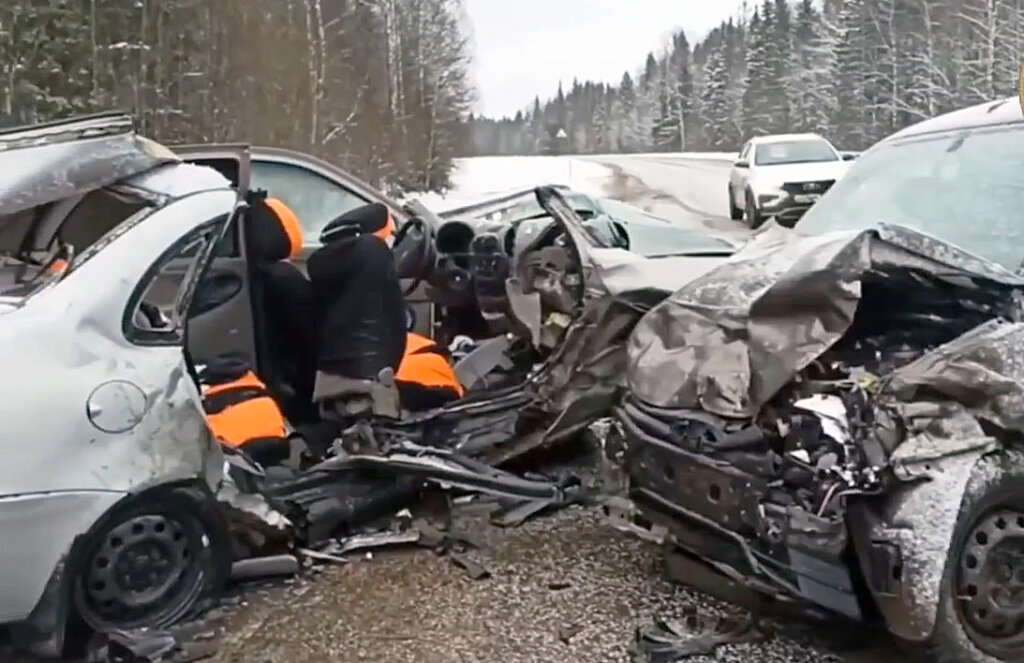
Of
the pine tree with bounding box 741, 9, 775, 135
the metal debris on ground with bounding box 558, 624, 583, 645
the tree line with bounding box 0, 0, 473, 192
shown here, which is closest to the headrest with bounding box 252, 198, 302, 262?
the metal debris on ground with bounding box 558, 624, 583, 645

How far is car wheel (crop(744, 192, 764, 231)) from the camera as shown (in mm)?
21984

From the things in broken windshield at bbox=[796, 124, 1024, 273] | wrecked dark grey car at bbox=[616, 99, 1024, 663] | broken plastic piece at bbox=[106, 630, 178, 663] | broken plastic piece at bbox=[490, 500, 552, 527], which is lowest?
broken plastic piece at bbox=[490, 500, 552, 527]

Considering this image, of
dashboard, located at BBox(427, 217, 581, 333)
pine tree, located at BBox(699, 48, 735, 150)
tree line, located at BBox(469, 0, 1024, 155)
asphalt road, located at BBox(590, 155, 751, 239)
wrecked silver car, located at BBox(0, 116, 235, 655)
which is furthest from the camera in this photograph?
pine tree, located at BBox(699, 48, 735, 150)

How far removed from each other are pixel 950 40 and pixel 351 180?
4495 cm

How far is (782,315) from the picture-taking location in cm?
387

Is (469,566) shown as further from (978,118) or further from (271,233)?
(978,118)

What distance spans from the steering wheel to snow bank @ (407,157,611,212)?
90.5 feet

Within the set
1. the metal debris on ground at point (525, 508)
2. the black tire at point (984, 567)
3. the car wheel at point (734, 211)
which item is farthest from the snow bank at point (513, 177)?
the black tire at point (984, 567)

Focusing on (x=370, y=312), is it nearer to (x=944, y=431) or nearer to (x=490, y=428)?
(x=490, y=428)

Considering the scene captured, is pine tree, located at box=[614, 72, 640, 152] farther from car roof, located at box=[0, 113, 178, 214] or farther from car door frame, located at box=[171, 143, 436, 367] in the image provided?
car roof, located at box=[0, 113, 178, 214]

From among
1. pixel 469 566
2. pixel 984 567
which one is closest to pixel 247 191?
pixel 469 566

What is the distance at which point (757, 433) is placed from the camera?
3.83 m

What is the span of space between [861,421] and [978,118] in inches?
93.2

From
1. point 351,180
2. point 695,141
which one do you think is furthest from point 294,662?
point 695,141
